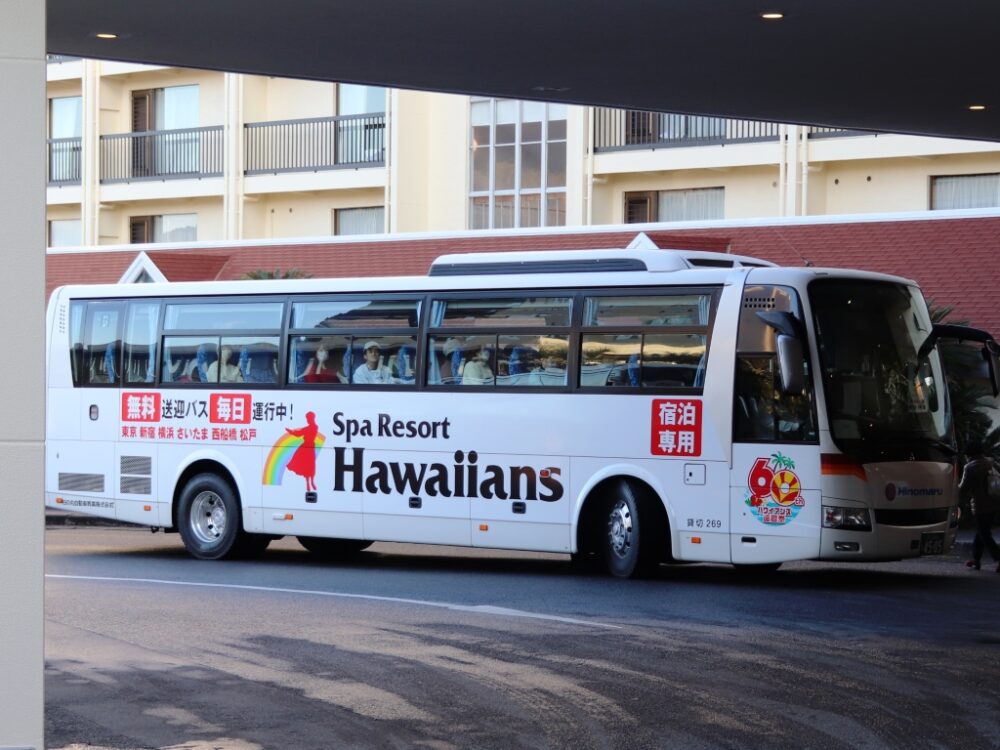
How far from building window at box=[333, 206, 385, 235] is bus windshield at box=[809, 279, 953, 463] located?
937 inches

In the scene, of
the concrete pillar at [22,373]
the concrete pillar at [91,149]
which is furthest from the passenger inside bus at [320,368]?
the concrete pillar at [91,149]

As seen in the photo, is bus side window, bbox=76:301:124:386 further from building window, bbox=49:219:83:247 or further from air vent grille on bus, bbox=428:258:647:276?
building window, bbox=49:219:83:247

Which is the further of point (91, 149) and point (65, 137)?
point (65, 137)

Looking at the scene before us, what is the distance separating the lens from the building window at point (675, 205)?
34125 mm

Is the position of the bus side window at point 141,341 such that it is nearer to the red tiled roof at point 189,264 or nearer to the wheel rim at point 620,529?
the wheel rim at point 620,529

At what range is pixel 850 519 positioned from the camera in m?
15.1

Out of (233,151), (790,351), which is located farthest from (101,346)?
(233,151)

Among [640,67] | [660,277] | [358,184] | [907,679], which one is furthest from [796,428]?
[358,184]

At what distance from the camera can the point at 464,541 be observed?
1738cm

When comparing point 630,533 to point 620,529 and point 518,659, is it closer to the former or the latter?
point 620,529

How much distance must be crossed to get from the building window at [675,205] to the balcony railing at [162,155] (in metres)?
11.5

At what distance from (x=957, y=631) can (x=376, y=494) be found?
23.5 ft

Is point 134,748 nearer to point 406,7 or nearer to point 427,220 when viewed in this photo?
point 406,7

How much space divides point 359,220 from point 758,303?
2479 cm
